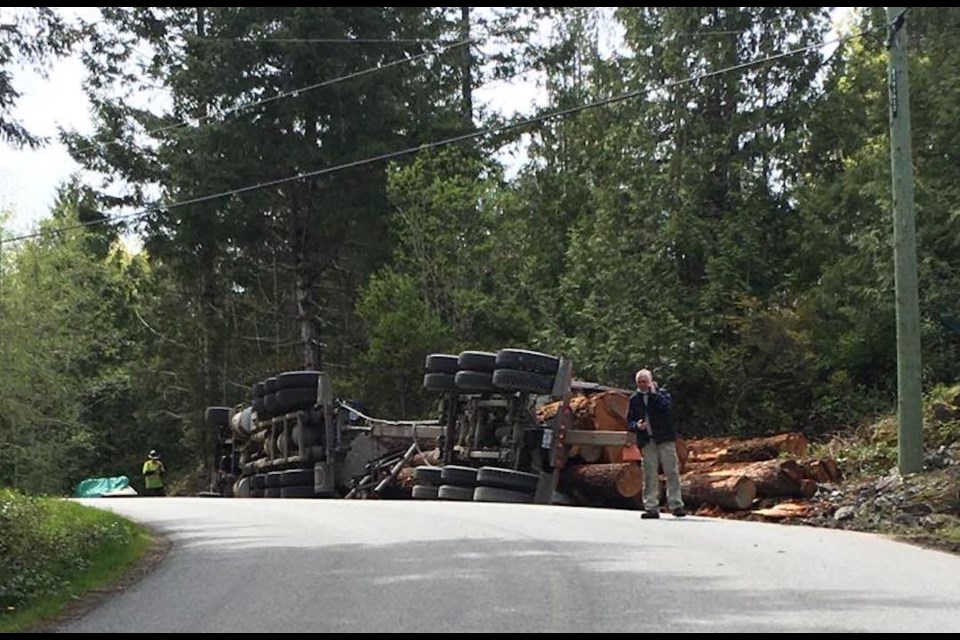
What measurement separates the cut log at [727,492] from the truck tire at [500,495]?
3634 mm

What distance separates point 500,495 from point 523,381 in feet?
6.58

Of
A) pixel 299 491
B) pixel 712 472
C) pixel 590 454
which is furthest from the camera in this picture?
pixel 299 491

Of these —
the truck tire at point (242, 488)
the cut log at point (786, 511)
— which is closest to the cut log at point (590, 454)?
the cut log at point (786, 511)

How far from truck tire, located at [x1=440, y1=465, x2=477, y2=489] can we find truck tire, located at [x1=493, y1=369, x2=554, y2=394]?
1.81 metres

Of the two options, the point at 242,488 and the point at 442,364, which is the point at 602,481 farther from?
the point at 242,488

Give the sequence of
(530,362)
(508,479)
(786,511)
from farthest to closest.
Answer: (530,362), (508,479), (786,511)

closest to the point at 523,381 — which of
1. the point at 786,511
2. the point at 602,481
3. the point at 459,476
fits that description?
A: the point at 602,481

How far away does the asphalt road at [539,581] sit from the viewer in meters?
7.79

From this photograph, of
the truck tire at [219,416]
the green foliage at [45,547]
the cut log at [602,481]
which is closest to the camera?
the green foliage at [45,547]

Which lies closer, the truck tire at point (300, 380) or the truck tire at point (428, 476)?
the truck tire at point (428, 476)

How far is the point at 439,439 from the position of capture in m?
22.3

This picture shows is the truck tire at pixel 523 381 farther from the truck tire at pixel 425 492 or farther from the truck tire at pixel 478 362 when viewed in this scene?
the truck tire at pixel 425 492

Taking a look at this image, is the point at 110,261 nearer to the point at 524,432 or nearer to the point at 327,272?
the point at 327,272

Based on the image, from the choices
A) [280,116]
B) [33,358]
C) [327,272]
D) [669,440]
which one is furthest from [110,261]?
[669,440]
